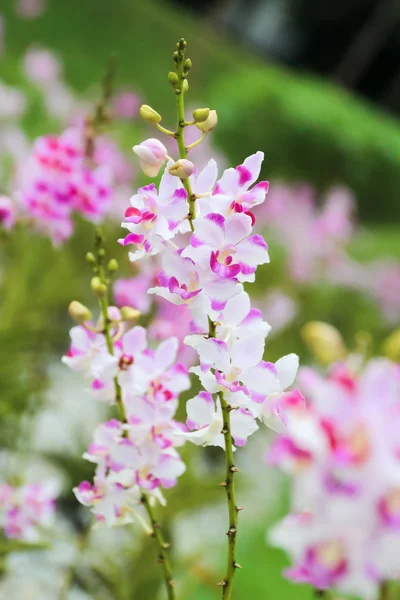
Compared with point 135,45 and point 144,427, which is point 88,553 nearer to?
point 144,427

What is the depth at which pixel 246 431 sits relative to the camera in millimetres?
242

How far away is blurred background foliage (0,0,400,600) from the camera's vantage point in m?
0.68

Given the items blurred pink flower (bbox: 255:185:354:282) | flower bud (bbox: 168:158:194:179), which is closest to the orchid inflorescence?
flower bud (bbox: 168:158:194:179)

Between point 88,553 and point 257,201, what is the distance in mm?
600

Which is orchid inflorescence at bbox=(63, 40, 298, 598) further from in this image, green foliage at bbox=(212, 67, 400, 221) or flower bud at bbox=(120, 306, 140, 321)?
green foliage at bbox=(212, 67, 400, 221)

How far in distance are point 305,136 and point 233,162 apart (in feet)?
0.87

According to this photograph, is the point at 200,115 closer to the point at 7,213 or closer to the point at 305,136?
the point at 7,213

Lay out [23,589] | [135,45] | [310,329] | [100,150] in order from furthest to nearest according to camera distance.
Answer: [135,45] → [23,589] → [100,150] → [310,329]

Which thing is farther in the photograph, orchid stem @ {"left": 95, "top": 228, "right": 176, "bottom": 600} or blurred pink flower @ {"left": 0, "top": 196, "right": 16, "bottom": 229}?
blurred pink flower @ {"left": 0, "top": 196, "right": 16, "bottom": 229}

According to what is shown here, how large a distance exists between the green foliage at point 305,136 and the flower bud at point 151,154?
1.77 m

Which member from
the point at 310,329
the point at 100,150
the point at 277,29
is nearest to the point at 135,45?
the point at 277,29

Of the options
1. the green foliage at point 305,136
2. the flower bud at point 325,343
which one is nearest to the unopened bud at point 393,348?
the flower bud at point 325,343

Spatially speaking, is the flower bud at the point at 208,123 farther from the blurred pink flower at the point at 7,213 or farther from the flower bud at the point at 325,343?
the blurred pink flower at the point at 7,213

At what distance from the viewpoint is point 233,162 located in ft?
6.45
